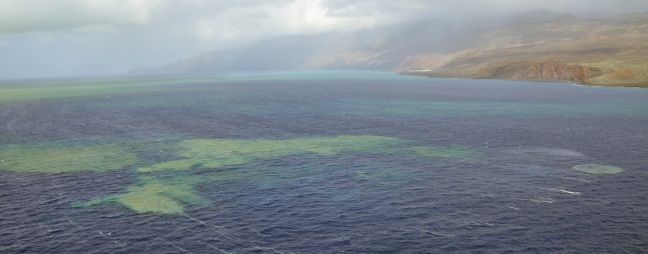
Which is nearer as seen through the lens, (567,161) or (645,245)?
(645,245)

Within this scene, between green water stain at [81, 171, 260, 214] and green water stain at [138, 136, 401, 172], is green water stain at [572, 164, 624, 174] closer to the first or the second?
green water stain at [138, 136, 401, 172]

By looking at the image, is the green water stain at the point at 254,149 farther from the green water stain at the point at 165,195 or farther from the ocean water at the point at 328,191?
the green water stain at the point at 165,195

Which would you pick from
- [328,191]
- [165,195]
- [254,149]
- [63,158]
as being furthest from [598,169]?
[63,158]

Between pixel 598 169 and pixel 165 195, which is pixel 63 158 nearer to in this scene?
pixel 165 195

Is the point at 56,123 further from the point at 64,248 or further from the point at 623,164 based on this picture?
the point at 623,164

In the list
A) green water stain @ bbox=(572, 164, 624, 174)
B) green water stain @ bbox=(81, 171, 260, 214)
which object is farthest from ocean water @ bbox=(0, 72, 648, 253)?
green water stain @ bbox=(572, 164, 624, 174)

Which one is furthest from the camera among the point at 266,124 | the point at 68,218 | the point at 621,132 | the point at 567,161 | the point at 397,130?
the point at 266,124

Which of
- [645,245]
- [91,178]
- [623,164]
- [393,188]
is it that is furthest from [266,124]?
[645,245]

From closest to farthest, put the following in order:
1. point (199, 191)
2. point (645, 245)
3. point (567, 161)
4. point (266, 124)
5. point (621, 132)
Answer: point (645, 245), point (199, 191), point (567, 161), point (621, 132), point (266, 124)
